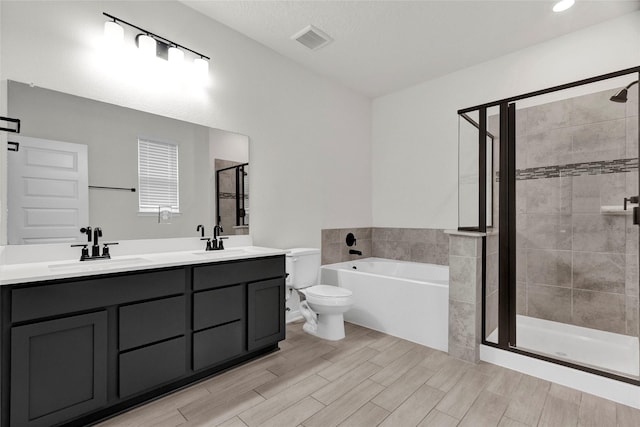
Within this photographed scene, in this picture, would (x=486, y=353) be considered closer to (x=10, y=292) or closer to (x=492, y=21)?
(x=492, y=21)

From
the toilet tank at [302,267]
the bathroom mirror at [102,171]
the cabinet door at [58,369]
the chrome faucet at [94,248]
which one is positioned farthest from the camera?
the toilet tank at [302,267]

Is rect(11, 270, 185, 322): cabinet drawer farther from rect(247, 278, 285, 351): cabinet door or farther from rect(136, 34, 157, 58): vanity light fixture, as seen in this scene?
rect(136, 34, 157, 58): vanity light fixture

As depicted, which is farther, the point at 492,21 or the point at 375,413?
the point at 492,21

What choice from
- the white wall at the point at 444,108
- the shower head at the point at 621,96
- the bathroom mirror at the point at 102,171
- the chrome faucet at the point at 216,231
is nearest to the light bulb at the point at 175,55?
the bathroom mirror at the point at 102,171

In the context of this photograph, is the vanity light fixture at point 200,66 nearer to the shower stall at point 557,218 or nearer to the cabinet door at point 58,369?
the cabinet door at point 58,369

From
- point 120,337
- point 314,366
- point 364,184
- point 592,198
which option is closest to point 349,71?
point 364,184

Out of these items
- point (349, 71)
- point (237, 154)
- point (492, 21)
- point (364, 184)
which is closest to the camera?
point (492, 21)

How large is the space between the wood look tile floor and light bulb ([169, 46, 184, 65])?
237 centimetres

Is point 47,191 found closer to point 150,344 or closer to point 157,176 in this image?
point 157,176

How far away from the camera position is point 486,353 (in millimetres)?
2398

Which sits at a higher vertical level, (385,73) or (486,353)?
(385,73)

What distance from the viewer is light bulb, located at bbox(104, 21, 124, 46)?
2008mm

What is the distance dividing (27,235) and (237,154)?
159 cm

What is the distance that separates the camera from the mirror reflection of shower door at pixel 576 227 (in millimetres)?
2375
